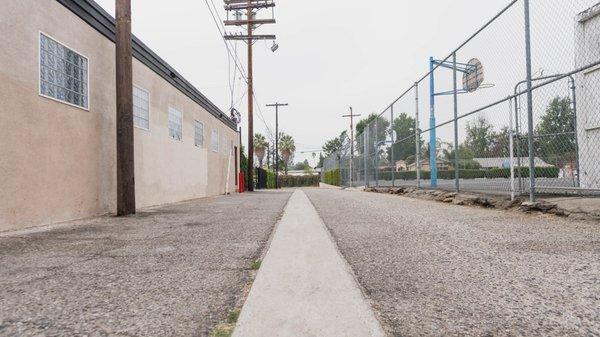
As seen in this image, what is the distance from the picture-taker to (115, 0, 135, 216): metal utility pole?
256 inches

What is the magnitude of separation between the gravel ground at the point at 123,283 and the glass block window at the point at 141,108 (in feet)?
17.0

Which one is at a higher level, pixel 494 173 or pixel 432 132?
pixel 432 132

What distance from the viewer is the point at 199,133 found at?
1479 centimetres

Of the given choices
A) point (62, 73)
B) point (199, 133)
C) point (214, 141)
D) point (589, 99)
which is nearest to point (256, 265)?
point (62, 73)

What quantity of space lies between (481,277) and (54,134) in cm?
555

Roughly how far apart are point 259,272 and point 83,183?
5067 mm

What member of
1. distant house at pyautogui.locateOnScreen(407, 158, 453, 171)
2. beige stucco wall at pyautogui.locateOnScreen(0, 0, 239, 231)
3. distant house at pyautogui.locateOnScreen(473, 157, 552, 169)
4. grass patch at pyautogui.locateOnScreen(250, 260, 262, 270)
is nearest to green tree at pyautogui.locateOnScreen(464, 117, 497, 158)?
distant house at pyautogui.locateOnScreen(473, 157, 552, 169)

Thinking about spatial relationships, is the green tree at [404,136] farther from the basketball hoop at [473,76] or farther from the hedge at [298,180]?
the hedge at [298,180]

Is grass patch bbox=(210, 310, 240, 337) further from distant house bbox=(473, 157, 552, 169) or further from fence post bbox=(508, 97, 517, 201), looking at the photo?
fence post bbox=(508, 97, 517, 201)

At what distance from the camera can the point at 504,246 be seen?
3.02 metres

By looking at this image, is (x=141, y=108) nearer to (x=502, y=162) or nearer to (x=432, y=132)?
(x=432, y=132)

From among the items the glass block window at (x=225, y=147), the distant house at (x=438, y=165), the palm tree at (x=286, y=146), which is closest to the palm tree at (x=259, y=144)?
the palm tree at (x=286, y=146)

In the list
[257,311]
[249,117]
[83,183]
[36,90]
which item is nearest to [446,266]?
[257,311]

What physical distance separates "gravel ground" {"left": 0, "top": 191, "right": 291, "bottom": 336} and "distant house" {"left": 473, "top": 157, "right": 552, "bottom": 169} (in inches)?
174
